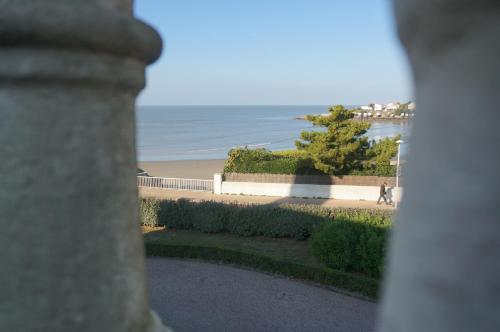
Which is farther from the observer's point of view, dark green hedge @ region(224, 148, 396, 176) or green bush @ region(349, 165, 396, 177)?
dark green hedge @ region(224, 148, 396, 176)

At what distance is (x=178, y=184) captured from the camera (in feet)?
90.8

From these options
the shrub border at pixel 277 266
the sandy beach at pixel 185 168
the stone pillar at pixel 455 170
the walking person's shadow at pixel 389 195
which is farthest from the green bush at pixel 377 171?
the stone pillar at pixel 455 170

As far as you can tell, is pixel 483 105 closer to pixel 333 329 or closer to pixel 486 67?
pixel 486 67

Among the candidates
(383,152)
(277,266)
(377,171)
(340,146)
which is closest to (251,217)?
(277,266)

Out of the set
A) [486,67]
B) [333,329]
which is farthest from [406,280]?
[333,329]

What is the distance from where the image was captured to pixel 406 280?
2.87 ft

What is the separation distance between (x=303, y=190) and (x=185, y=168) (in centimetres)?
2142

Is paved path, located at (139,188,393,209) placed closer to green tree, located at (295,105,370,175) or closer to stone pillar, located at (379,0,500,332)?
green tree, located at (295,105,370,175)

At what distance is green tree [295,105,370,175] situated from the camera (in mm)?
24469

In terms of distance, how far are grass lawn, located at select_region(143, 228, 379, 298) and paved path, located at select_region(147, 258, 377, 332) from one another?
35cm

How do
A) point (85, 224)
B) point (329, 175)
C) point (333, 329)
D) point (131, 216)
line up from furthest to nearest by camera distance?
point (329, 175)
point (333, 329)
point (131, 216)
point (85, 224)

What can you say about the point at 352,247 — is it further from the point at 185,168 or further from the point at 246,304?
the point at 185,168

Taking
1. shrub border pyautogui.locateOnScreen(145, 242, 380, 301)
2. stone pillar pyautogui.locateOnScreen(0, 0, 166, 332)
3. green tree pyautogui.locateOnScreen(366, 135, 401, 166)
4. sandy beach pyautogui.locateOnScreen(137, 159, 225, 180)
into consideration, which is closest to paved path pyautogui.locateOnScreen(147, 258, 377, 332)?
shrub border pyautogui.locateOnScreen(145, 242, 380, 301)

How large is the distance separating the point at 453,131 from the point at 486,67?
120 mm
